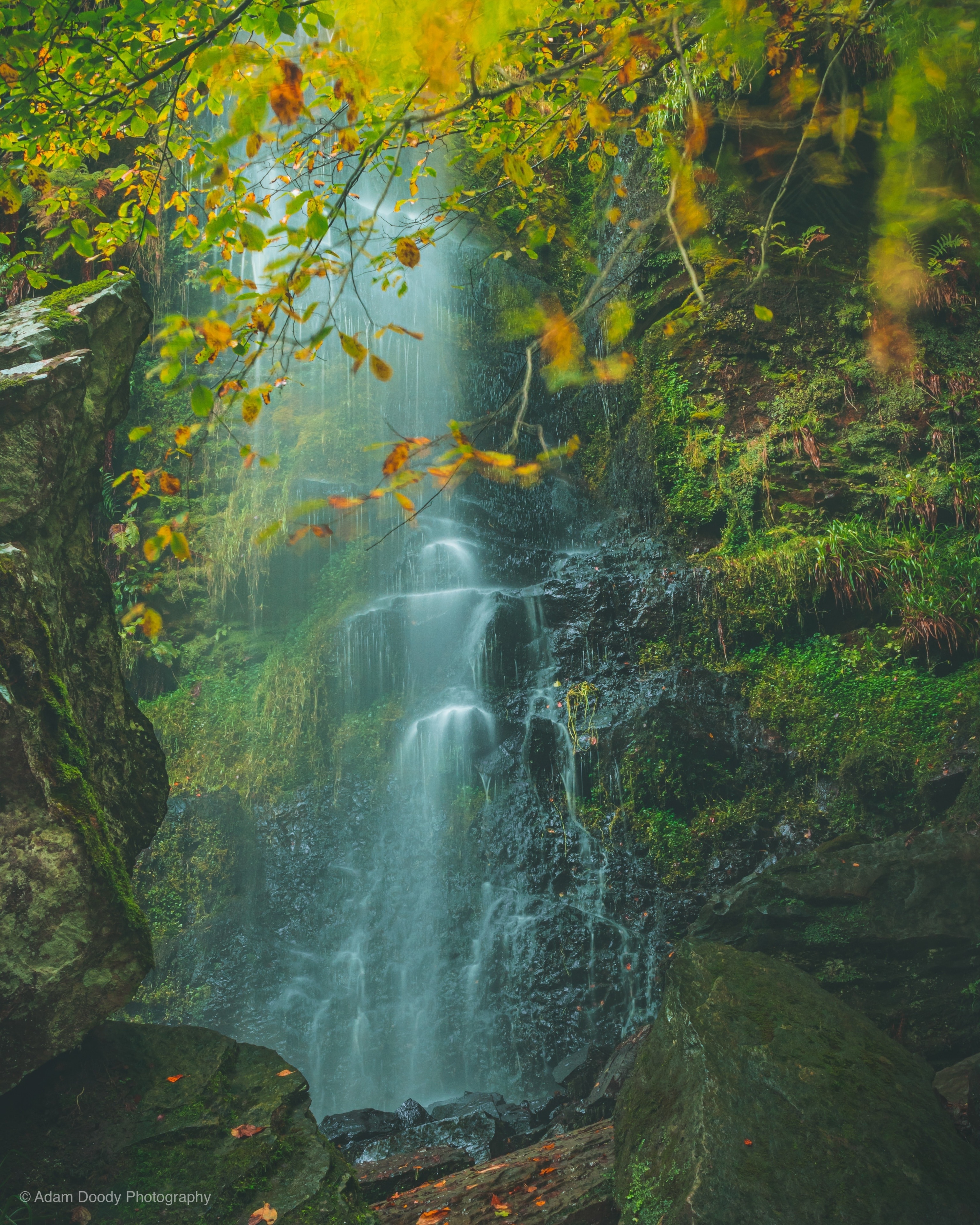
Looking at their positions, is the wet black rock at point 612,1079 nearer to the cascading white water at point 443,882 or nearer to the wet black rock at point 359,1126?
the cascading white water at point 443,882

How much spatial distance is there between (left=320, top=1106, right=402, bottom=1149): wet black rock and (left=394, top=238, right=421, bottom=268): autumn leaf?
18.3 ft

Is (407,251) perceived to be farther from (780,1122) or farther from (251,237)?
(780,1122)

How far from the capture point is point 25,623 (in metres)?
3.32

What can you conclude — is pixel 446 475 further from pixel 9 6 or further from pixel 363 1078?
pixel 363 1078

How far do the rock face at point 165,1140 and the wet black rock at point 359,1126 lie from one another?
2273 mm

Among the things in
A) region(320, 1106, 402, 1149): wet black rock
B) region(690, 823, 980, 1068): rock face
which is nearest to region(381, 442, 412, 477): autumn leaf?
region(690, 823, 980, 1068): rock face

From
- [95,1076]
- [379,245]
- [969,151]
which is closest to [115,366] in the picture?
[95,1076]

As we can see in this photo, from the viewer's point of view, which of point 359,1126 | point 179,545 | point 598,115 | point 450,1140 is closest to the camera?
point 179,545

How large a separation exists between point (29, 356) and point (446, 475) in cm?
265

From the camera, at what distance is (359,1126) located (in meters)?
5.39

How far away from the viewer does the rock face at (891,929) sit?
13.6ft

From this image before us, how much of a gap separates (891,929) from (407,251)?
4652 millimetres

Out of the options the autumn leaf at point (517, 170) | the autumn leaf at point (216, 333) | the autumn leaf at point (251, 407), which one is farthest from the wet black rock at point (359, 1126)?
the autumn leaf at point (517, 170)

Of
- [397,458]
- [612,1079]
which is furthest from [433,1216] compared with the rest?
[397,458]
